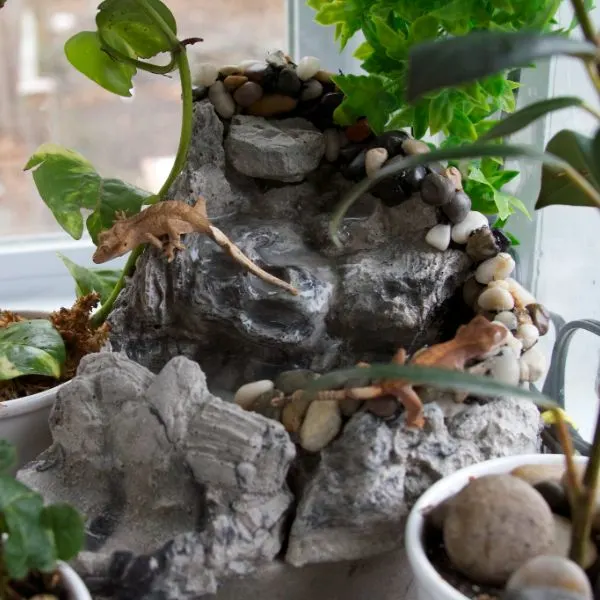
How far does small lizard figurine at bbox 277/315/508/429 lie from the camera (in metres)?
0.74

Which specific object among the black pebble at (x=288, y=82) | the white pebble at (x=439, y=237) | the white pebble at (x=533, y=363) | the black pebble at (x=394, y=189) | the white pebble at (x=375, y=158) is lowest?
the white pebble at (x=533, y=363)

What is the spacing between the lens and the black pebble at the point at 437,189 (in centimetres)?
90

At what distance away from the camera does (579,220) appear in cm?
113

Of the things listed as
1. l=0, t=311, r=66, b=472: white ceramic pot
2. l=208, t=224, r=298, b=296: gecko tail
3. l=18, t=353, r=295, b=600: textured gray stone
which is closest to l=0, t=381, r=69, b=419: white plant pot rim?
A: l=0, t=311, r=66, b=472: white ceramic pot

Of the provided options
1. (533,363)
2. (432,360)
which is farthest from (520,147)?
(533,363)

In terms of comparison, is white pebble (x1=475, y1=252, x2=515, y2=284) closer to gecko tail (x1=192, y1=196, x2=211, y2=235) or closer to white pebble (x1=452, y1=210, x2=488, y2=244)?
white pebble (x1=452, y1=210, x2=488, y2=244)

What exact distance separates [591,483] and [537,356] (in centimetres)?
24

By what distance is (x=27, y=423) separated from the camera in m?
0.95

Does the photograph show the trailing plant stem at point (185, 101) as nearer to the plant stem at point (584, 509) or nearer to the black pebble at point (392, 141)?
the black pebble at point (392, 141)

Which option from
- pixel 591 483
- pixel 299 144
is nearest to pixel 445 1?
pixel 299 144

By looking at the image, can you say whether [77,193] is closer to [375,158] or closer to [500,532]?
[375,158]

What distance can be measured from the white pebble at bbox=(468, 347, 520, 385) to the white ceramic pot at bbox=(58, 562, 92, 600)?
1.26 feet

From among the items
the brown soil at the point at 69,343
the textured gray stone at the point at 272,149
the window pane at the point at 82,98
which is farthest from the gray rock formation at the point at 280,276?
the window pane at the point at 82,98

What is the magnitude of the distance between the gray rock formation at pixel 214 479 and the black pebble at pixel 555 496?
3.4 inches
